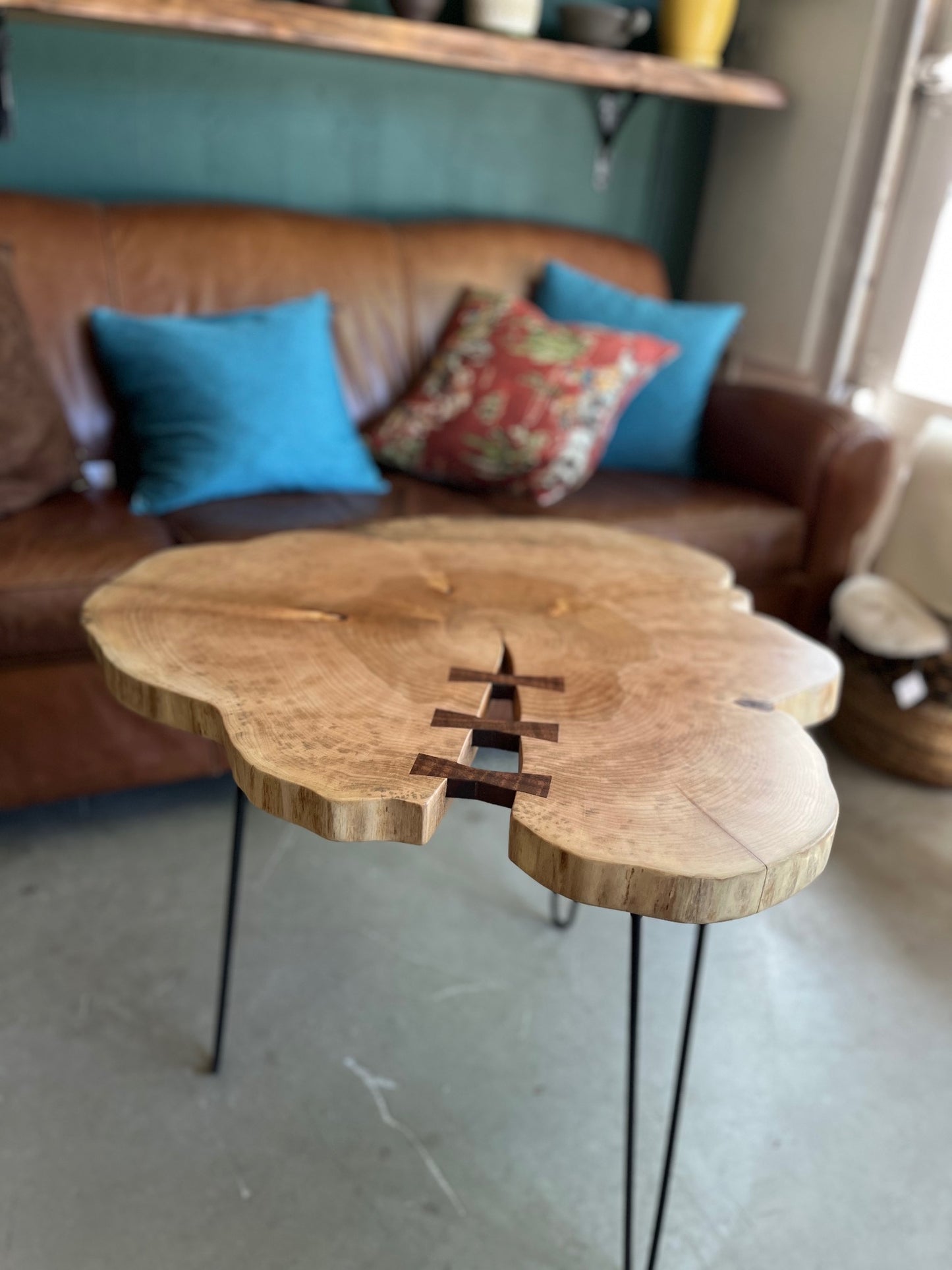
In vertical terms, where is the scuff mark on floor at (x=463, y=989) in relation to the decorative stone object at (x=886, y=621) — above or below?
below

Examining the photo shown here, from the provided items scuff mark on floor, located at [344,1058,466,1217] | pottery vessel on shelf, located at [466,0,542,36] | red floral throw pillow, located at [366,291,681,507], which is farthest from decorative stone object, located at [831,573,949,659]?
pottery vessel on shelf, located at [466,0,542,36]

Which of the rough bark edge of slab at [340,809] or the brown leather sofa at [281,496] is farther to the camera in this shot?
the brown leather sofa at [281,496]

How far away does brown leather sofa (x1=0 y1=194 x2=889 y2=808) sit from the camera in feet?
5.20

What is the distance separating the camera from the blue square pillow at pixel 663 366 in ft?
7.63

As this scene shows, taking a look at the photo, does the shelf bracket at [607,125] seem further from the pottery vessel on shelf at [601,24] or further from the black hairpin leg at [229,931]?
the black hairpin leg at [229,931]

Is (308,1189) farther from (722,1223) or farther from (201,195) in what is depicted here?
(201,195)

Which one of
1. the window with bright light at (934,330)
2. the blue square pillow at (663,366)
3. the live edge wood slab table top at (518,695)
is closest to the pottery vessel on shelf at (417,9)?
the blue square pillow at (663,366)

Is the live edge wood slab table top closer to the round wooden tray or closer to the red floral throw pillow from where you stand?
the red floral throw pillow

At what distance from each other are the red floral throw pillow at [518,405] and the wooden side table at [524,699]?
66cm

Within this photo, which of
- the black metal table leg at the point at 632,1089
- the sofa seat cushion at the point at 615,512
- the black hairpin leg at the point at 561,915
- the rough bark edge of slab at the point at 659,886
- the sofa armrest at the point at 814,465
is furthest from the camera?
the sofa armrest at the point at 814,465

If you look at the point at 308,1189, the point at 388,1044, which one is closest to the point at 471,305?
the point at 388,1044

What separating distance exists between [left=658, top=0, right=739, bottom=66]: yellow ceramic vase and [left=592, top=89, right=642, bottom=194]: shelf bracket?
0.20 m

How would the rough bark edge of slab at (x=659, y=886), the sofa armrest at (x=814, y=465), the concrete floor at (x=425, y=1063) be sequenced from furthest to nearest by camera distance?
1. the sofa armrest at (x=814, y=465)
2. the concrete floor at (x=425, y=1063)
3. the rough bark edge of slab at (x=659, y=886)

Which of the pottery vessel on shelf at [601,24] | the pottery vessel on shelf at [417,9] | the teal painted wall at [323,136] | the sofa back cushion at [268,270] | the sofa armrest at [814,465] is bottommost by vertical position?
the sofa armrest at [814,465]
